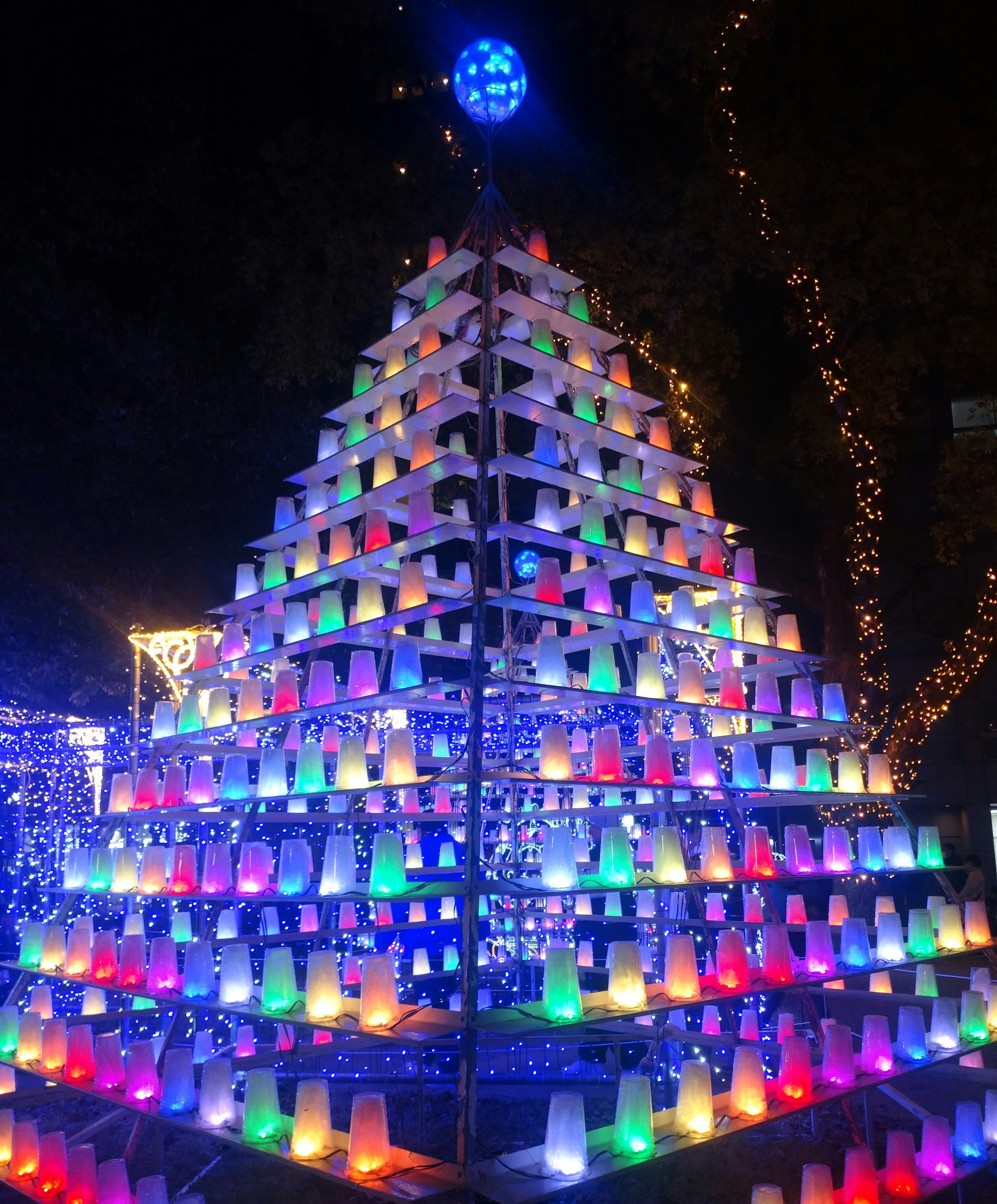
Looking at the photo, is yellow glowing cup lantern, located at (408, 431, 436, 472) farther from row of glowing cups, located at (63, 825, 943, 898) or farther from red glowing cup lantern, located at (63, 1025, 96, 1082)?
red glowing cup lantern, located at (63, 1025, 96, 1082)

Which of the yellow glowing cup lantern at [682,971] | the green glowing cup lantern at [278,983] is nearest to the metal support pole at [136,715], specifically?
the green glowing cup lantern at [278,983]

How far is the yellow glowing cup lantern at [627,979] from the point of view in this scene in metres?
2.99

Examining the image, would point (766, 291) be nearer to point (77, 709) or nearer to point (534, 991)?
point (534, 991)

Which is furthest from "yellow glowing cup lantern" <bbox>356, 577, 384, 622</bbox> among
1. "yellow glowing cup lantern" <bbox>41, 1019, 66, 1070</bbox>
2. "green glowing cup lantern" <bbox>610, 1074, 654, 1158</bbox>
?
"yellow glowing cup lantern" <bbox>41, 1019, 66, 1070</bbox>

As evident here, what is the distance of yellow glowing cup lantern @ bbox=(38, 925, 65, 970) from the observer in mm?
3891

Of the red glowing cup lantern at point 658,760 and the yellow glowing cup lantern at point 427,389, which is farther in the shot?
the yellow glowing cup lantern at point 427,389

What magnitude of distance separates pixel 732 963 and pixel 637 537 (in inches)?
60.7

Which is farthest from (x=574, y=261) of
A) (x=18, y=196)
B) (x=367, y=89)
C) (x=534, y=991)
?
(x=534, y=991)

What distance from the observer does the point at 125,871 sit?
3.91 metres

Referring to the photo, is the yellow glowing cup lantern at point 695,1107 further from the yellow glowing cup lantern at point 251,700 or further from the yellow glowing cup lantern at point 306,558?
the yellow glowing cup lantern at point 306,558

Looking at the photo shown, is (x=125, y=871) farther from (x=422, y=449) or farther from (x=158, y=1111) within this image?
(x=422, y=449)

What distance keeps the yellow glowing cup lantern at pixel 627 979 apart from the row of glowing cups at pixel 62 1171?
1.45m

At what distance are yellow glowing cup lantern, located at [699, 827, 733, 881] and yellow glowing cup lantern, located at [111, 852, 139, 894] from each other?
7.12 feet

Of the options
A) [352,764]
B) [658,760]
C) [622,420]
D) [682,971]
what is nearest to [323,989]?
[352,764]
